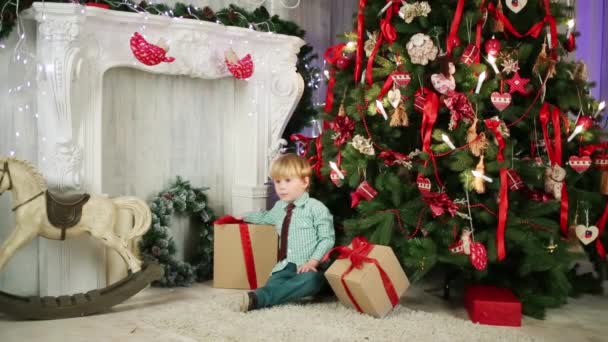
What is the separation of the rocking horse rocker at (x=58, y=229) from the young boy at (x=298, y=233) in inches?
25.3

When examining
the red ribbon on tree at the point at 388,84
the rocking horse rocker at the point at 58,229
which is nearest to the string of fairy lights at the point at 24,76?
the rocking horse rocker at the point at 58,229

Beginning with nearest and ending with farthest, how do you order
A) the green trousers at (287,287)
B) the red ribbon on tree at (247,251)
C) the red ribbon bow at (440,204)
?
the red ribbon bow at (440,204) < the green trousers at (287,287) < the red ribbon on tree at (247,251)

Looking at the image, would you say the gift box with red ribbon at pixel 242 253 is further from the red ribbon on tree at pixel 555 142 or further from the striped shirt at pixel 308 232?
the red ribbon on tree at pixel 555 142

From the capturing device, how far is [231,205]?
432 centimetres

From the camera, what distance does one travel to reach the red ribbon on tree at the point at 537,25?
10.8 feet

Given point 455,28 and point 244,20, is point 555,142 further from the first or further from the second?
point 244,20

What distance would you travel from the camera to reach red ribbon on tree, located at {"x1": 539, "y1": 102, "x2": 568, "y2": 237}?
3.27 m

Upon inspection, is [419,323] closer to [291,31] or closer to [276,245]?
[276,245]

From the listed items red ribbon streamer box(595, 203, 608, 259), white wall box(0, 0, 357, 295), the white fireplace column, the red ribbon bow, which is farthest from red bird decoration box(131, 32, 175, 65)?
red ribbon streamer box(595, 203, 608, 259)

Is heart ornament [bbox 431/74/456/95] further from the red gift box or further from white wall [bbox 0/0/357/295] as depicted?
white wall [bbox 0/0/357/295]

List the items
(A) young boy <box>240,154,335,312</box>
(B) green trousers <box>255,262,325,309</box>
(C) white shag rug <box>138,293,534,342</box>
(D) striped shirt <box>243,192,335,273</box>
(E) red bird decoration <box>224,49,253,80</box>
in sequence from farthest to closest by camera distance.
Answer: (E) red bird decoration <box>224,49,253,80</box>
(D) striped shirt <box>243,192,335,273</box>
(A) young boy <box>240,154,335,312</box>
(B) green trousers <box>255,262,325,309</box>
(C) white shag rug <box>138,293,534,342</box>

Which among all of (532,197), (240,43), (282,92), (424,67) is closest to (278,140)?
(282,92)

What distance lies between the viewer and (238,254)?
12.4ft

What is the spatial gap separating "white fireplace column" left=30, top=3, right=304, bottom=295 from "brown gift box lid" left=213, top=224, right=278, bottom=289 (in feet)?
1.57
